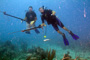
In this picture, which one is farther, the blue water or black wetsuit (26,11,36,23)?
the blue water

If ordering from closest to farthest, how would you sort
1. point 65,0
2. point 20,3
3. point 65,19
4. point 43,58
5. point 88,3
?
point 43,58 → point 88,3 → point 65,0 → point 65,19 → point 20,3

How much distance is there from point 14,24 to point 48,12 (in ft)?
341

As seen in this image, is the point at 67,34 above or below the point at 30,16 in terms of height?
above

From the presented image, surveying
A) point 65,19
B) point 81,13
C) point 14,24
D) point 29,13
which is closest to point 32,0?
point 14,24

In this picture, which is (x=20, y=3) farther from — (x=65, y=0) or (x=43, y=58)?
(x=43, y=58)

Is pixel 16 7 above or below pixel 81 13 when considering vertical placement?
above

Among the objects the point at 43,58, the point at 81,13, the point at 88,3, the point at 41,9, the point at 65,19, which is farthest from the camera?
the point at 65,19

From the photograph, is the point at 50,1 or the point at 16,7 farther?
the point at 16,7

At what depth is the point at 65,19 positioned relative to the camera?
8219cm

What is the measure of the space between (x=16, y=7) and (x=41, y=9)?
375 ft

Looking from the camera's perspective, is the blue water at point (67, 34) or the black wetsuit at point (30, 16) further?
the blue water at point (67, 34)

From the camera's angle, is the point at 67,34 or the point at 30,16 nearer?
the point at 30,16

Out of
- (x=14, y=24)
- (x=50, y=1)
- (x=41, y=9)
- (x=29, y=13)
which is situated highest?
(x=50, y=1)

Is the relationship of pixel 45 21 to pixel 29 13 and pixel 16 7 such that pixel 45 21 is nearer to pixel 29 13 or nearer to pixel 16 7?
pixel 29 13
